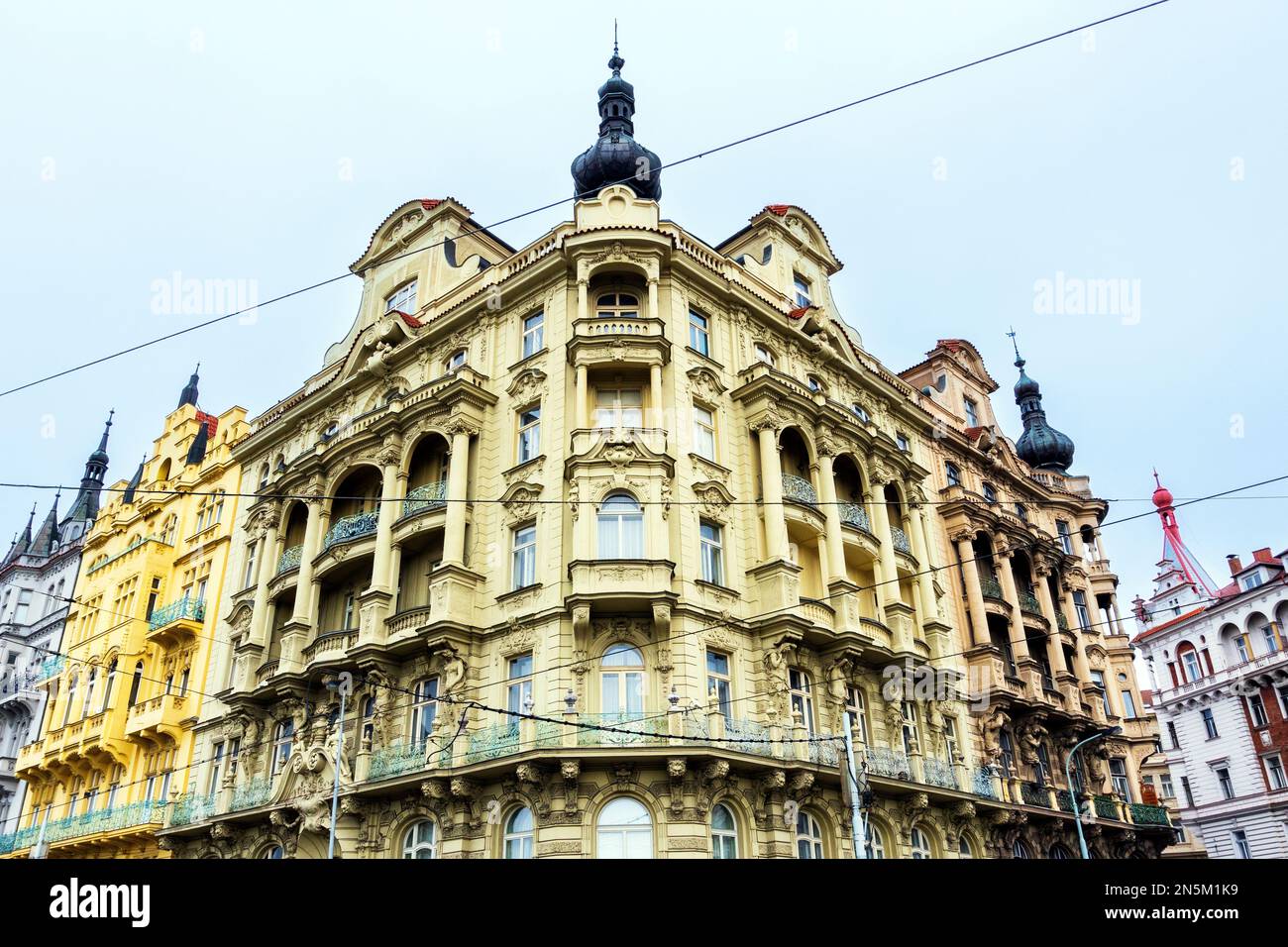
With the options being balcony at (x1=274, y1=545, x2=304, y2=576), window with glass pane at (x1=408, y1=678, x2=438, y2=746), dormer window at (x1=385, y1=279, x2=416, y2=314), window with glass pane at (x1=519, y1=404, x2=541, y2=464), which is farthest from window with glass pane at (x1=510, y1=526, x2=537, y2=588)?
dormer window at (x1=385, y1=279, x2=416, y2=314)

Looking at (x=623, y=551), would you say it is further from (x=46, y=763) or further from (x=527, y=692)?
(x=46, y=763)

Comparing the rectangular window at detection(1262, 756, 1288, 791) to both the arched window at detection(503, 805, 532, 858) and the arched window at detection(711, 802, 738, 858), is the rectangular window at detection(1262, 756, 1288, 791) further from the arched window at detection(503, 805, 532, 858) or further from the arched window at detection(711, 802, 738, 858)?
the arched window at detection(503, 805, 532, 858)

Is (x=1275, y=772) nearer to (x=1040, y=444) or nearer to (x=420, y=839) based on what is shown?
(x=1040, y=444)

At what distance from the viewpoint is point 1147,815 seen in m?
37.3

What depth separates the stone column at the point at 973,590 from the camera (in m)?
34.0

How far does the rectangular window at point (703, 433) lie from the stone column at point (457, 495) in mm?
6817

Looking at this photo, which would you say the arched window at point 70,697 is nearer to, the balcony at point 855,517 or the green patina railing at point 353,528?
the green patina railing at point 353,528

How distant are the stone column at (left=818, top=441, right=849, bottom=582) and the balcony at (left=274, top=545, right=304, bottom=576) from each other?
57.5ft

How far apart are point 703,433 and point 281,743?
16.5m

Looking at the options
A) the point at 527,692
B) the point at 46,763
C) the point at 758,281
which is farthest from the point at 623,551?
the point at 46,763

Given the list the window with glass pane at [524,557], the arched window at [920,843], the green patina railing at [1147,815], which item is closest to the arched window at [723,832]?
the arched window at [920,843]

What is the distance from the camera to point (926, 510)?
35750 mm

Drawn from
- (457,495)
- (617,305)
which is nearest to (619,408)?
(617,305)
